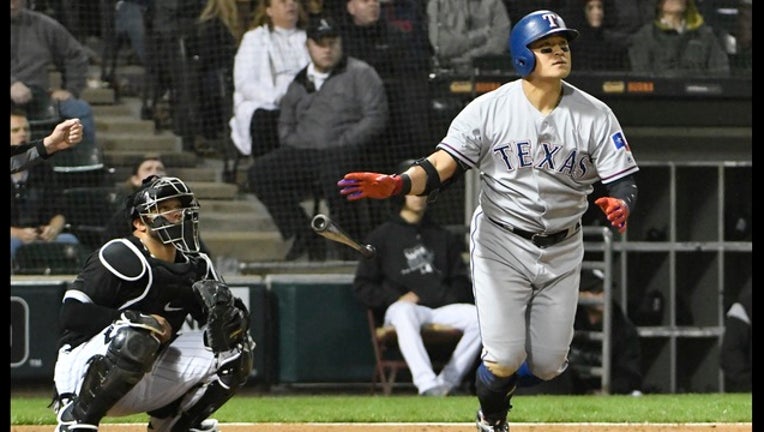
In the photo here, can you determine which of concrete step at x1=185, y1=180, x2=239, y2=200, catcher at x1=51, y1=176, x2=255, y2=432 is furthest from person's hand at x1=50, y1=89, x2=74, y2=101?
catcher at x1=51, y1=176, x2=255, y2=432

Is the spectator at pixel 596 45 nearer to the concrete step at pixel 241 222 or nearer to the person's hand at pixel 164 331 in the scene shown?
the concrete step at pixel 241 222

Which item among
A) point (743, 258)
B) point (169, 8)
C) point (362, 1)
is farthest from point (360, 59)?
point (743, 258)

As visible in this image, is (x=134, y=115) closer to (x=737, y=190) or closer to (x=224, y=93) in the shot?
(x=224, y=93)

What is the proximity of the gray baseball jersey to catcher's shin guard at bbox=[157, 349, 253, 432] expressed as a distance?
955mm

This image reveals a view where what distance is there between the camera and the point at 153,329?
5410 millimetres

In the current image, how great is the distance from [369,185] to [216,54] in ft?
19.5

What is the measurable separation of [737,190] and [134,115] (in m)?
4.70

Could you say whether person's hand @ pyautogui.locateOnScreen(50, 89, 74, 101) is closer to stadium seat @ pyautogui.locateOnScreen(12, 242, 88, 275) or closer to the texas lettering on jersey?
stadium seat @ pyautogui.locateOnScreen(12, 242, 88, 275)

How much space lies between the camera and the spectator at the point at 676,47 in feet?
35.8

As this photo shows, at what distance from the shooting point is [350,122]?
10773 millimetres

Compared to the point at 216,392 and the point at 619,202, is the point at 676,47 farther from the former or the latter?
the point at 216,392

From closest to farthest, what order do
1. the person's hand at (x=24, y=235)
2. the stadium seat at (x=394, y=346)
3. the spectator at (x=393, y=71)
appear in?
the stadium seat at (x=394, y=346) < the person's hand at (x=24, y=235) < the spectator at (x=393, y=71)

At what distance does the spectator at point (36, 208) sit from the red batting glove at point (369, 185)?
5.28 metres

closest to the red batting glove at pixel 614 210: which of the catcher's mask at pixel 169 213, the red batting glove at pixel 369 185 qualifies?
the red batting glove at pixel 369 185
